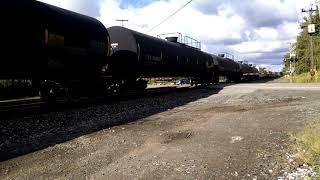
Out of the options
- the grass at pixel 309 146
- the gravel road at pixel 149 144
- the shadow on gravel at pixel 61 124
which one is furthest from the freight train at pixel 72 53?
the grass at pixel 309 146

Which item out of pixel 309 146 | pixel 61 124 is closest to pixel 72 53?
pixel 61 124

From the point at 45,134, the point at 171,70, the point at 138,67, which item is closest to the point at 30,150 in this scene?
the point at 45,134

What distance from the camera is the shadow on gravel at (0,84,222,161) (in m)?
8.64

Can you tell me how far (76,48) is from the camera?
1497 cm

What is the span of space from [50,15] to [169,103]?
6.47 metres

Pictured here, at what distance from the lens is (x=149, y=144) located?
8617 millimetres

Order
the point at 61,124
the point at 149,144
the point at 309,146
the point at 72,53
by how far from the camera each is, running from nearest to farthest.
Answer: the point at 309,146 → the point at 149,144 → the point at 61,124 → the point at 72,53

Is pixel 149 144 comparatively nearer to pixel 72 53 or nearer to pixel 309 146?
pixel 309 146

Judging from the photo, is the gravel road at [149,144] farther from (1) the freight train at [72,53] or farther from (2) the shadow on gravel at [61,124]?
(1) the freight train at [72,53]

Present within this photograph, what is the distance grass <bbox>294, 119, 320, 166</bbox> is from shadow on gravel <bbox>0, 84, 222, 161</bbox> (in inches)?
201

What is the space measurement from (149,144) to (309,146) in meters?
3.31

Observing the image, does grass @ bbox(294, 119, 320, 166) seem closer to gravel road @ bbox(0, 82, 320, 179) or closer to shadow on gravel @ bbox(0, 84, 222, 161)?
gravel road @ bbox(0, 82, 320, 179)

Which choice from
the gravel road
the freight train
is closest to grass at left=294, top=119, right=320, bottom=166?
the gravel road

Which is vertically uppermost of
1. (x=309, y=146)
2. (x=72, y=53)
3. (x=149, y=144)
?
(x=72, y=53)
